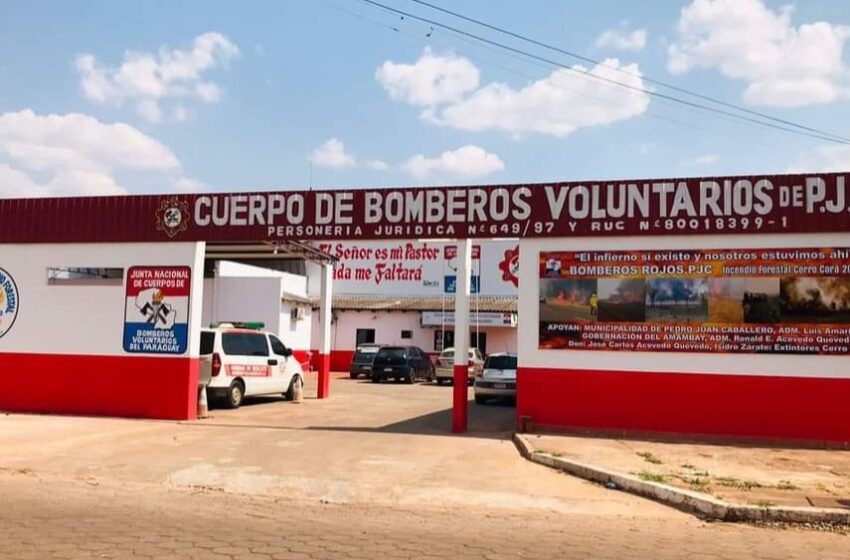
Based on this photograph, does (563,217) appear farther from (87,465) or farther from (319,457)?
(87,465)

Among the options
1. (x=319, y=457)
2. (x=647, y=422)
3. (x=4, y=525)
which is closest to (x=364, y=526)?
(x=4, y=525)

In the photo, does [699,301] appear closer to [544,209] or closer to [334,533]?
[544,209]

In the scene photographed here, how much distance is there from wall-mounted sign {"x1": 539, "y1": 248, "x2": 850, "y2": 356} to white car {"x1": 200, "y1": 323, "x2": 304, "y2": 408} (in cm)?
758

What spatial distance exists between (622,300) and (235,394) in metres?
9.36

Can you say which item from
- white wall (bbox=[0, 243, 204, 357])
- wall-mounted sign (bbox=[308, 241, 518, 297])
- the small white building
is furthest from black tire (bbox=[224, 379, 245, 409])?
wall-mounted sign (bbox=[308, 241, 518, 297])

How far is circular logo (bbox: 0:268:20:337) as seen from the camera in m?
17.1

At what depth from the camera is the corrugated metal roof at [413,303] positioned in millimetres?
37938

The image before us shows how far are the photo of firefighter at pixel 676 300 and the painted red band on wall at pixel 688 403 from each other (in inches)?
40.0

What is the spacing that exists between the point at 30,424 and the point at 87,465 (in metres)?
4.88

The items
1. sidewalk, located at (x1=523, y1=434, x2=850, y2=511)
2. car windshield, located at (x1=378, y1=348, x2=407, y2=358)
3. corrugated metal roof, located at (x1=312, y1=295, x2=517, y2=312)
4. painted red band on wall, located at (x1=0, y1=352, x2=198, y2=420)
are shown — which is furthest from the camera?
corrugated metal roof, located at (x1=312, y1=295, x2=517, y2=312)

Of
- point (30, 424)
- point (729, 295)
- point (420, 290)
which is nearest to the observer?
point (729, 295)

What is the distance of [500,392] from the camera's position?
20469 mm

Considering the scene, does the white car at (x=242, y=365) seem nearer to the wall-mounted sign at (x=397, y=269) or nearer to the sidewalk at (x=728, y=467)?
the sidewalk at (x=728, y=467)

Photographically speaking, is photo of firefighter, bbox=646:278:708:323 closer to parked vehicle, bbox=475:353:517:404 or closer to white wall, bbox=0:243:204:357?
parked vehicle, bbox=475:353:517:404
